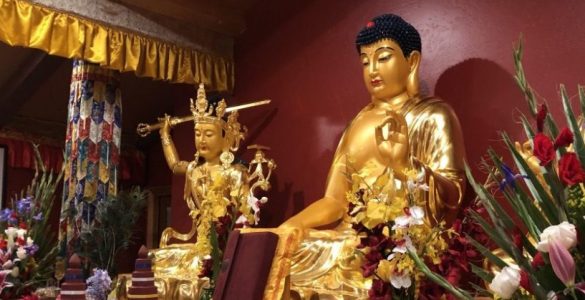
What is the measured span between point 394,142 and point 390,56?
725 mm

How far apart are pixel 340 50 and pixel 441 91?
2.62ft

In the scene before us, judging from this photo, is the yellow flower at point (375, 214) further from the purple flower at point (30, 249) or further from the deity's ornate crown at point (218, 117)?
the deity's ornate crown at point (218, 117)

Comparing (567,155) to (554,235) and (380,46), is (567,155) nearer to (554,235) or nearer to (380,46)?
(554,235)

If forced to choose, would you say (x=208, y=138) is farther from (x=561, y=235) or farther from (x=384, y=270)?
(x=561, y=235)

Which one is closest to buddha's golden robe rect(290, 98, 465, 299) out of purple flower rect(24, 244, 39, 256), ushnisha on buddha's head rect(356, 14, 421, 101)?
ushnisha on buddha's head rect(356, 14, 421, 101)

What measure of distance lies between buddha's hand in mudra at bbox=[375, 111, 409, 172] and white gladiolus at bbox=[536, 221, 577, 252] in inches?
67.5

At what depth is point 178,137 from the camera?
199 inches

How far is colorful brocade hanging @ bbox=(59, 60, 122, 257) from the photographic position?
3.79 m

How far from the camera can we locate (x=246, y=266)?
2285 millimetres

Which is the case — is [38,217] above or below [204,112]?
below

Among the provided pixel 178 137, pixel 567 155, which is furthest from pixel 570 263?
pixel 178 137

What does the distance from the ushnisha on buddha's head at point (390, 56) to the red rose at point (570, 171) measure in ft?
7.75

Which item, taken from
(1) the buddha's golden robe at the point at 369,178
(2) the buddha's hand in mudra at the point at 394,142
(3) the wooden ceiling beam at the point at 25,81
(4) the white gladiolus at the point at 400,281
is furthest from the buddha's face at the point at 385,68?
(3) the wooden ceiling beam at the point at 25,81

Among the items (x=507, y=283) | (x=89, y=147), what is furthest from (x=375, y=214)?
(x=89, y=147)
